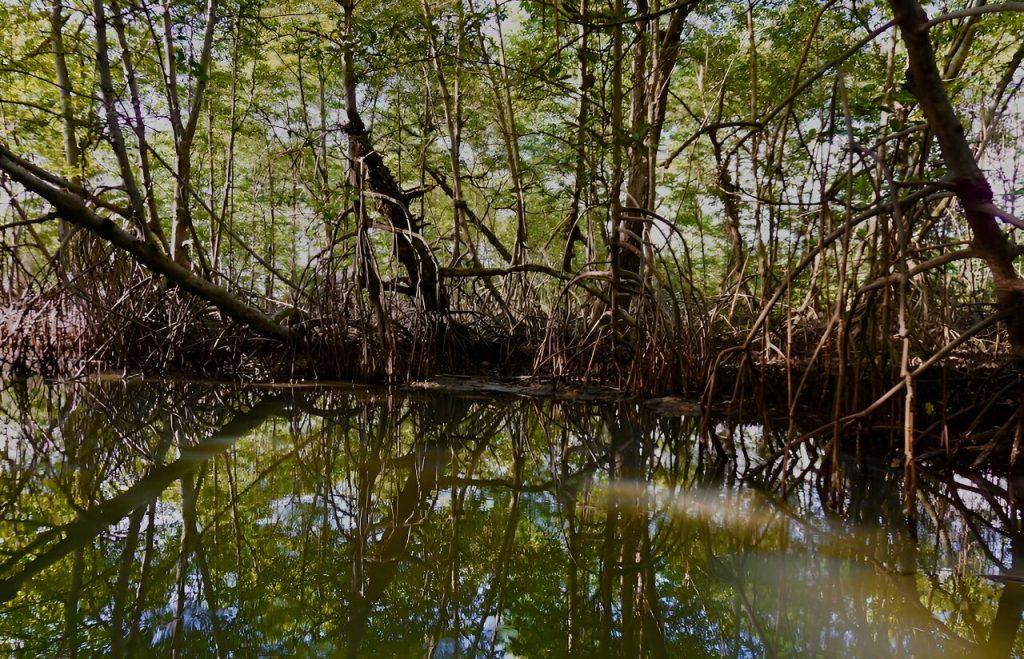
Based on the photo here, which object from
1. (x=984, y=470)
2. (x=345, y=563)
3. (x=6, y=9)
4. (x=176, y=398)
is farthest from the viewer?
(x=6, y=9)

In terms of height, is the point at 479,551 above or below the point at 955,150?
below

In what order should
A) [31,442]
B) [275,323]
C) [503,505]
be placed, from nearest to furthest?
[503,505] < [31,442] < [275,323]

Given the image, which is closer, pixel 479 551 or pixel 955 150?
pixel 479 551

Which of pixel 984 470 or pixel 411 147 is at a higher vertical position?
pixel 411 147

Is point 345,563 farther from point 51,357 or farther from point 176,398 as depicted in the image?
point 51,357

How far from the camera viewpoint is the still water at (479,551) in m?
1.25

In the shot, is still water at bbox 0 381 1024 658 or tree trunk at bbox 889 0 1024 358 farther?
tree trunk at bbox 889 0 1024 358

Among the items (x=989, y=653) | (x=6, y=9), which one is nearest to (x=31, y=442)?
(x=989, y=653)

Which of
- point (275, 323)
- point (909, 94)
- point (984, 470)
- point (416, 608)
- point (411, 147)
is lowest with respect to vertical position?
point (416, 608)

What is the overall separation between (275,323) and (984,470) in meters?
4.79

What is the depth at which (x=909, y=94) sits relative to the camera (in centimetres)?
278

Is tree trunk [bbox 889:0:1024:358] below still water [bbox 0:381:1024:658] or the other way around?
the other way around

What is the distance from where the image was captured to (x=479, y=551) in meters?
1.69

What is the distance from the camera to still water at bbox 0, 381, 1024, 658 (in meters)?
1.25
